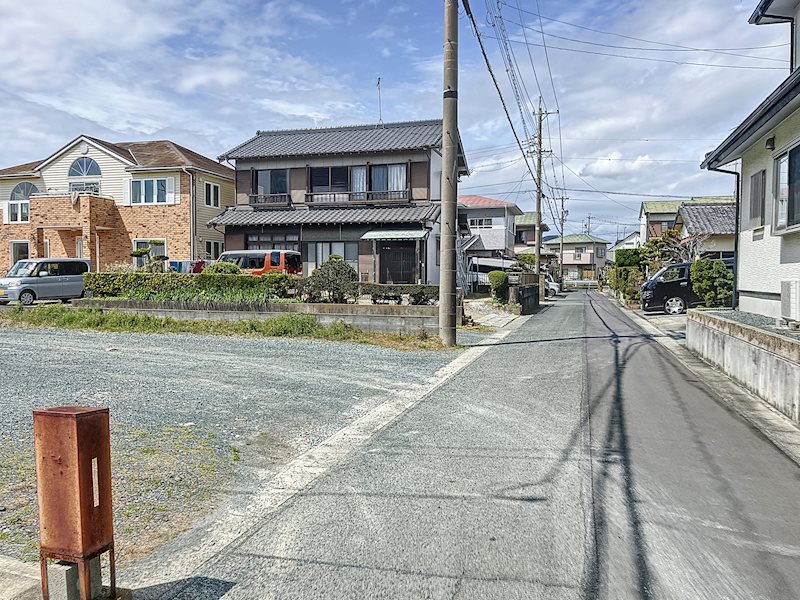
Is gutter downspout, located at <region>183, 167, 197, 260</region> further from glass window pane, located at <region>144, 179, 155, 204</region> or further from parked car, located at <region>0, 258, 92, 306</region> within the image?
parked car, located at <region>0, 258, 92, 306</region>

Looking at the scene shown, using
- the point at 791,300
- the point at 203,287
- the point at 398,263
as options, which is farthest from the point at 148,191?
the point at 791,300

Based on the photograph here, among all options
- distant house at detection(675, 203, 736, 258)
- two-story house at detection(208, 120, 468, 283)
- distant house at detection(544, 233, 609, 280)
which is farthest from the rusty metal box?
distant house at detection(544, 233, 609, 280)

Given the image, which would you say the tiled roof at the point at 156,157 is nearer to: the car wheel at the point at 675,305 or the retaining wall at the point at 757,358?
the car wheel at the point at 675,305

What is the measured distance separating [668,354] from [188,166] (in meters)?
23.2

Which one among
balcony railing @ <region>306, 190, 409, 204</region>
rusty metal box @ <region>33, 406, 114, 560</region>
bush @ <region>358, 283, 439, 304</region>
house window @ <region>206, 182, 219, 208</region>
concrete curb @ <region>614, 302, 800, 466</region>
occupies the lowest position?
concrete curb @ <region>614, 302, 800, 466</region>

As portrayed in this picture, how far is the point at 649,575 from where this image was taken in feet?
10.3

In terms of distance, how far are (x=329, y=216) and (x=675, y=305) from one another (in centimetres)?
1414

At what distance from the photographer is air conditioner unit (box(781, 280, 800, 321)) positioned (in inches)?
356

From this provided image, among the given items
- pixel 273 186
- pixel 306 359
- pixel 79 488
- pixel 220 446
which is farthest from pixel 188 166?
pixel 79 488

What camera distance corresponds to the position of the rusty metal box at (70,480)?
266cm

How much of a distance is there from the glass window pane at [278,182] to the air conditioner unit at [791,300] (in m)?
22.1

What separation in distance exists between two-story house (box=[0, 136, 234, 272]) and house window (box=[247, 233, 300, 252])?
292 centimetres

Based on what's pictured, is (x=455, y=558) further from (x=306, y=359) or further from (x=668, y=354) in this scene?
(x=668, y=354)

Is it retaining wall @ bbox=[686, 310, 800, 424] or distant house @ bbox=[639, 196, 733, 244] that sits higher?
distant house @ bbox=[639, 196, 733, 244]
